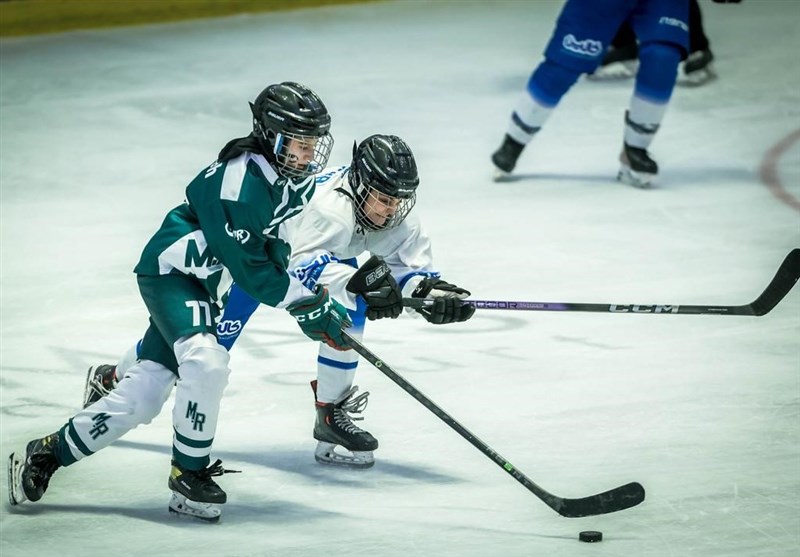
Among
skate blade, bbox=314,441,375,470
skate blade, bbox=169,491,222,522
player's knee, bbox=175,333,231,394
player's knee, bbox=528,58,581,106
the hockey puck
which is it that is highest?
player's knee, bbox=175,333,231,394

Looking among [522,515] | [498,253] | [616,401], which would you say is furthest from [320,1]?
[522,515]

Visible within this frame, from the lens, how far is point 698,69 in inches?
308

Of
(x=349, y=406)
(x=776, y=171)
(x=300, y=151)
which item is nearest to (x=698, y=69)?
(x=776, y=171)

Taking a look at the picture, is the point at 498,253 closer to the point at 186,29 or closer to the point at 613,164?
the point at 613,164

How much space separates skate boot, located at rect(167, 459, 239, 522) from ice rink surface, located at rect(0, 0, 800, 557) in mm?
56

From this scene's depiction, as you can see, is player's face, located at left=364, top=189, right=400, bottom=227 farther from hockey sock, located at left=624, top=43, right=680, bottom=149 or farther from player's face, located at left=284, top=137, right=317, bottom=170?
hockey sock, located at left=624, top=43, right=680, bottom=149

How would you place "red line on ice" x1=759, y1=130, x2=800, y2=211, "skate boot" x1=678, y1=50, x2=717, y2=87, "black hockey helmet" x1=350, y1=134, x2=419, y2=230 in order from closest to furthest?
"black hockey helmet" x1=350, y1=134, x2=419, y2=230, "red line on ice" x1=759, y1=130, x2=800, y2=211, "skate boot" x1=678, y1=50, x2=717, y2=87

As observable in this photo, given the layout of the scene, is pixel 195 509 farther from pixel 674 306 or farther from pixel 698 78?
pixel 698 78

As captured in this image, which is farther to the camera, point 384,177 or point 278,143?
point 384,177

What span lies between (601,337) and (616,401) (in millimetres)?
553

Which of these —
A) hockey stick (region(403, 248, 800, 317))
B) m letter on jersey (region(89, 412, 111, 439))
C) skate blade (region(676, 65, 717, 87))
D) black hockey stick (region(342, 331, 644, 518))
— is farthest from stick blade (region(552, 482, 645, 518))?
skate blade (region(676, 65, 717, 87))

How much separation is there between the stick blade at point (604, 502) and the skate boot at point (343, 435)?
0.61 m

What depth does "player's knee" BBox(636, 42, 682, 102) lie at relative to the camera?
6293 millimetres

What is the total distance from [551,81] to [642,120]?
0.42 metres
